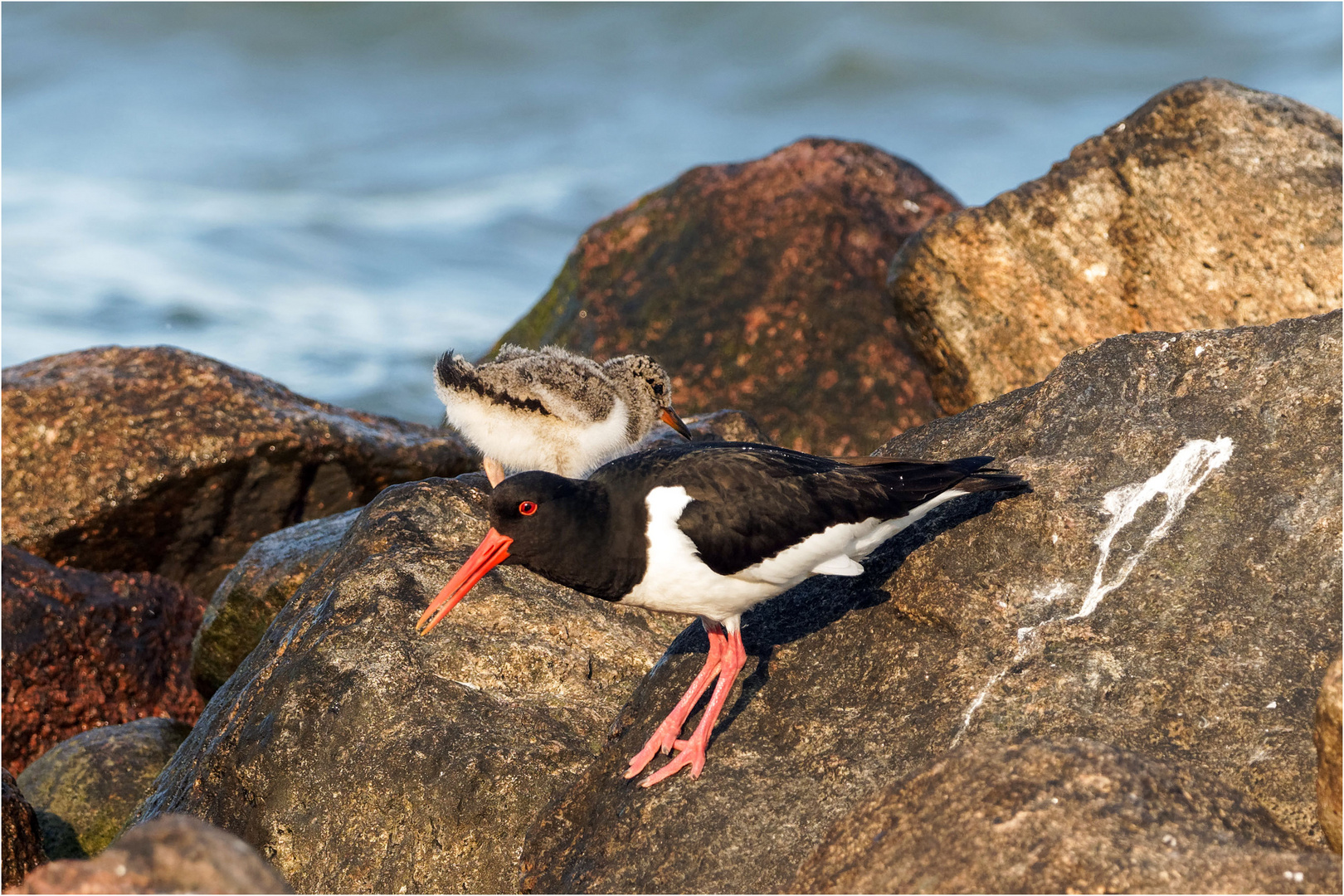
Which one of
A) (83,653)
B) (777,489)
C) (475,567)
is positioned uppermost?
(777,489)

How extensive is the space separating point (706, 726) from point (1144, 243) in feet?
18.5

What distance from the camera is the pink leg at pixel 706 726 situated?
479cm

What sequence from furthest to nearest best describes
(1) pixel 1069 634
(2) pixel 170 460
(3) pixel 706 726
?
(2) pixel 170 460 → (3) pixel 706 726 → (1) pixel 1069 634

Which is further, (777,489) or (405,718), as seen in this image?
(405,718)

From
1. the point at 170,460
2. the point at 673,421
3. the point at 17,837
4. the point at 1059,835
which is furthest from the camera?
the point at 170,460

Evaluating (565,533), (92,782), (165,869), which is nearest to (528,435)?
(565,533)

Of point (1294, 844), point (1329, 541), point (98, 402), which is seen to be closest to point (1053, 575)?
point (1329, 541)

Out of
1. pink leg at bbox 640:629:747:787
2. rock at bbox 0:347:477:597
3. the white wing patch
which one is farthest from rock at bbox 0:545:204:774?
the white wing patch

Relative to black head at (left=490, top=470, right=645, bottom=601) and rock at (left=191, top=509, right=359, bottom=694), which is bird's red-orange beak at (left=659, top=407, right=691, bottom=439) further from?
black head at (left=490, top=470, right=645, bottom=601)

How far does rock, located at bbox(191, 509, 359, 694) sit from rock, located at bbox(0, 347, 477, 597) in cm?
160

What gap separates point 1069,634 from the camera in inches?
183

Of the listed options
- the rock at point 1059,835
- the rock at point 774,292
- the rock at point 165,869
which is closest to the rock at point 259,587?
the rock at point 774,292

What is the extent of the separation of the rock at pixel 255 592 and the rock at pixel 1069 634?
117 inches

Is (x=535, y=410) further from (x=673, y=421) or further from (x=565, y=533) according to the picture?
(x=565, y=533)
